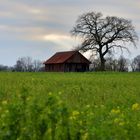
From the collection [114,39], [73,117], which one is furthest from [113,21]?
[73,117]

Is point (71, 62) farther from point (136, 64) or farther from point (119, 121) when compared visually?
point (119, 121)

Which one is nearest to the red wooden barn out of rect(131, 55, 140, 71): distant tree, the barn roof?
the barn roof

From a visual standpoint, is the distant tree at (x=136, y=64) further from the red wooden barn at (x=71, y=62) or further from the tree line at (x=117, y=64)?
the red wooden barn at (x=71, y=62)

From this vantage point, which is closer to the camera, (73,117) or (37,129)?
(37,129)

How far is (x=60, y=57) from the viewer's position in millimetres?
103062

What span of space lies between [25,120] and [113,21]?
3526 inches

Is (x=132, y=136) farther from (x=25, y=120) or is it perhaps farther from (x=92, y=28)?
(x=92, y=28)

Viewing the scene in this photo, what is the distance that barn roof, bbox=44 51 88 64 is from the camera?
98412 millimetres

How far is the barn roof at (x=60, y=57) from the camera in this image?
98.4 meters

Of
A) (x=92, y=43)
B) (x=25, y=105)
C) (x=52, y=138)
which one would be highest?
(x=92, y=43)

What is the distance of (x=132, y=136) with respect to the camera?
5.18 metres

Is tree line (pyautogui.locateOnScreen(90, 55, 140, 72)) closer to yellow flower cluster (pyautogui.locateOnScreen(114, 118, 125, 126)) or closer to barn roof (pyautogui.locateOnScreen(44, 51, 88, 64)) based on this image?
barn roof (pyautogui.locateOnScreen(44, 51, 88, 64))

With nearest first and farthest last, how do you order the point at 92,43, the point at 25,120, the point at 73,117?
the point at 25,120 → the point at 73,117 → the point at 92,43

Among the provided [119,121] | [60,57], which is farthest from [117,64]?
[119,121]
